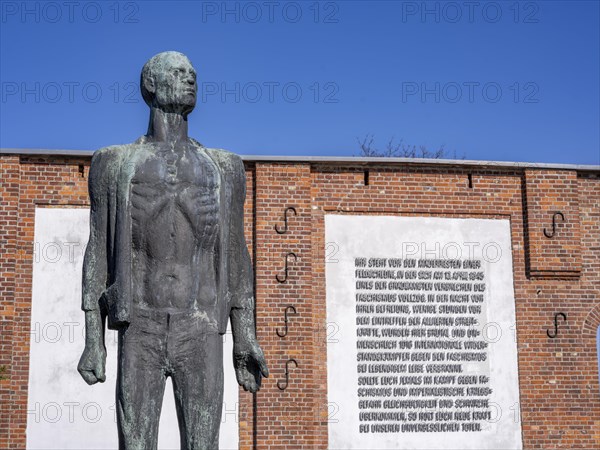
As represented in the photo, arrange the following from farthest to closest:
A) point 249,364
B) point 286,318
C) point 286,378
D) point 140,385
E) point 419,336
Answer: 1. point 419,336
2. point 286,318
3. point 286,378
4. point 249,364
5. point 140,385

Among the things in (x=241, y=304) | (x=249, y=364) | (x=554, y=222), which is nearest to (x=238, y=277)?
(x=241, y=304)

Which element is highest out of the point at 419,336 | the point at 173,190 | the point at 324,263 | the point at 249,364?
the point at 324,263

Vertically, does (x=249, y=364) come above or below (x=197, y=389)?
above

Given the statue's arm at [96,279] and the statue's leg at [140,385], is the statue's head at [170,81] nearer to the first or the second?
the statue's arm at [96,279]

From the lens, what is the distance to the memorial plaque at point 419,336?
53.7ft

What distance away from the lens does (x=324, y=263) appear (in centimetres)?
1680

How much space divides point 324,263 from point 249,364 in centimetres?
1076

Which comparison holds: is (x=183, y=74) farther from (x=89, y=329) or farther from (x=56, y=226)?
(x=56, y=226)

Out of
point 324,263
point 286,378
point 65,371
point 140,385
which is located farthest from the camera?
point 324,263

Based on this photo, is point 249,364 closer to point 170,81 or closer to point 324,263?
point 170,81

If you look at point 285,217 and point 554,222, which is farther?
point 554,222

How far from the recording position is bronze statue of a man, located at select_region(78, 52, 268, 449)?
18.5 ft

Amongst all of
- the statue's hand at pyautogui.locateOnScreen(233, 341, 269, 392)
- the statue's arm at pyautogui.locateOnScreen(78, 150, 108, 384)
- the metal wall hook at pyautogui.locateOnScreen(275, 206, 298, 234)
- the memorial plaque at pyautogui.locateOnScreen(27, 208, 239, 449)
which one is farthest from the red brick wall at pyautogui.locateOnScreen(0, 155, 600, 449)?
the statue's arm at pyautogui.locateOnScreen(78, 150, 108, 384)

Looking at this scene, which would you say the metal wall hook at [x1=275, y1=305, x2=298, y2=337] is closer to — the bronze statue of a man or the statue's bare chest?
the bronze statue of a man
